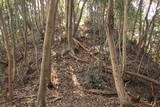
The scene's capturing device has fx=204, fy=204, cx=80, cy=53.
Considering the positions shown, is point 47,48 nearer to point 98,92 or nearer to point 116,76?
point 116,76

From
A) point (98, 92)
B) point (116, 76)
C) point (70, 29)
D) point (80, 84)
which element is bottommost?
point (98, 92)

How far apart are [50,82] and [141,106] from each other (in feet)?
10.6

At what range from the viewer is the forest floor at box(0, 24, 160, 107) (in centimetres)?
663

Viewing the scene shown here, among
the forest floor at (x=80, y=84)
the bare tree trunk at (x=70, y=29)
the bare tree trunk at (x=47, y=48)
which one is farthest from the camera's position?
the bare tree trunk at (x=70, y=29)

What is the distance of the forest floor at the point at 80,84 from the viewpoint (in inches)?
261

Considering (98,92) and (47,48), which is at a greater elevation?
(47,48)

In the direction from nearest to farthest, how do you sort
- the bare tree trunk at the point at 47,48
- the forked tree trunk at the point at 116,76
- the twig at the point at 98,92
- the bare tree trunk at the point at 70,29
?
1. the bare tree trunk at the point at 47,48
2. the forked tree trunk at the point at 116,76
3. the twig at the point at 98,92
4. the bare tree trunk at the point at 70,29

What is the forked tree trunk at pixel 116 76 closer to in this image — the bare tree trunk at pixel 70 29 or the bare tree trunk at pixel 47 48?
the bare tree trunk at pixel 47 48

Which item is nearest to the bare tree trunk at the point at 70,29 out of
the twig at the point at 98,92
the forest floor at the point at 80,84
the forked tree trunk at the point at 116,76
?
the forest floor at the point at 80,84

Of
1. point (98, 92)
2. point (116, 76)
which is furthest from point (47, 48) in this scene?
point (98, 92)

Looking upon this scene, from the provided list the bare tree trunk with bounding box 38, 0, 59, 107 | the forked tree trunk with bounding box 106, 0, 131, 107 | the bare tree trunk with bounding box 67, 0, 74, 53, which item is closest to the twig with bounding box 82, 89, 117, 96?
the forked tree trunk with bounding box 106, 0, 131, 107

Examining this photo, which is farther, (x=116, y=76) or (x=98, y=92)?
(x=98, y=92)

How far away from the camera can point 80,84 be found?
7750mm

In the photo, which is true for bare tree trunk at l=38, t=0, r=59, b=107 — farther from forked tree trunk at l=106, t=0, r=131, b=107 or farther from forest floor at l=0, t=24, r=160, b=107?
forest floor at l=0, t=24, r=160, b=107
